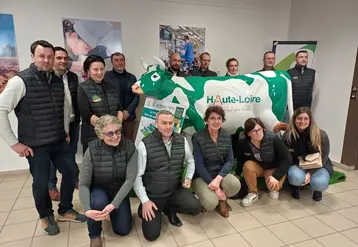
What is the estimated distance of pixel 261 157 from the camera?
8.07 ft

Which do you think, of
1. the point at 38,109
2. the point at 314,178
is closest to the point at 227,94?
the point at 314,178

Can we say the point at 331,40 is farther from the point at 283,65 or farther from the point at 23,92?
the point at 23,92

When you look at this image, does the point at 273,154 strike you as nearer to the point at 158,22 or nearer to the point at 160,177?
the point at 160,177

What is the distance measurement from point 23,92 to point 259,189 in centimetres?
231

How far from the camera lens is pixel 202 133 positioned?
2.25m

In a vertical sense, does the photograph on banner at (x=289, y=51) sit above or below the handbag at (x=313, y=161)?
above

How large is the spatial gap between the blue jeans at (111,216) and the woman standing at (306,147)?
5.09 feet

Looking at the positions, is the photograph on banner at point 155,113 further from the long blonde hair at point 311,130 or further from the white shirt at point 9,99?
the white shirt at point 9,99

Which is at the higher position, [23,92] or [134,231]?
[23,92]

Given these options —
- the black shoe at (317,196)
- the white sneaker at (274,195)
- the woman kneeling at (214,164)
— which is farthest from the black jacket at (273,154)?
the black shoe at (317,196)

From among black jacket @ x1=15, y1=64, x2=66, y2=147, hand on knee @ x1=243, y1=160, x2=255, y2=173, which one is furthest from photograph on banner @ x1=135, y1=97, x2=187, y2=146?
black jacket @ x1=15, y1=64, x2=66, y2=147

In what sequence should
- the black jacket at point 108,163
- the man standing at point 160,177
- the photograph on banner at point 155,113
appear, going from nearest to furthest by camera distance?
the black jacket at point 108,163, the man standing at point 160,177, the photograph on banner at point 155,113

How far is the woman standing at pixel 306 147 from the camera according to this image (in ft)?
7.91

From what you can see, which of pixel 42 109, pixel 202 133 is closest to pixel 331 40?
pixel 202 133
